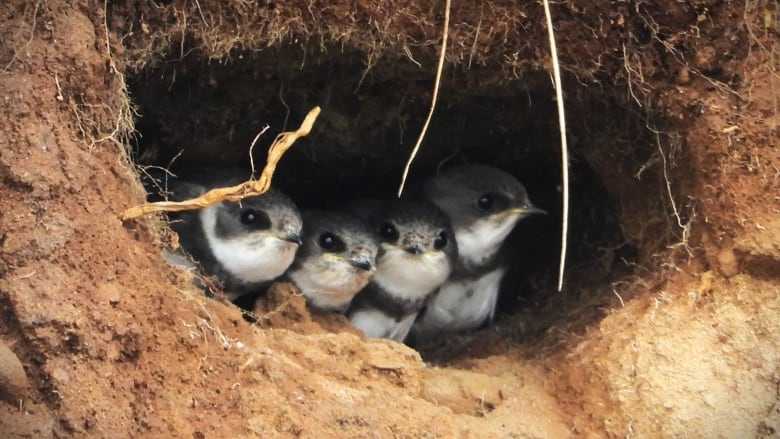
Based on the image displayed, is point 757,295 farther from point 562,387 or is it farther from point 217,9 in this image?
point 217,9

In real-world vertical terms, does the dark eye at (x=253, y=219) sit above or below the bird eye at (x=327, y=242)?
above

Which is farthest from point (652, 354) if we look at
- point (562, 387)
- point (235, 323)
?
point (235, 323)

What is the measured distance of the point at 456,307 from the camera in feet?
18.2

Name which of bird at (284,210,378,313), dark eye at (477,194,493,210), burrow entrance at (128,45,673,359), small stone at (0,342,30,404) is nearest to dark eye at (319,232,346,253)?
bird at (284,210,378,313)

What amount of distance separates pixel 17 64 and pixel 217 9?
81 cm

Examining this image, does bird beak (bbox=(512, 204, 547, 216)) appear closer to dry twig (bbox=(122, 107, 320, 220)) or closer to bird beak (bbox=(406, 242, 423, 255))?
bird beak (bbox=(406, 242, 423, 255))

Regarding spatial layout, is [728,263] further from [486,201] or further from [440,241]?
[486,201]

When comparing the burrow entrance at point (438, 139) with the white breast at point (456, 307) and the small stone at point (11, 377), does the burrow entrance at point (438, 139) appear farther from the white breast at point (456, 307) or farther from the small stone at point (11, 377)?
the small stone at point (11, 377)

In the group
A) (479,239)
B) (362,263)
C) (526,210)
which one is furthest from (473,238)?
(362,263)

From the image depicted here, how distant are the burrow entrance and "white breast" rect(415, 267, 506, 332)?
162mm

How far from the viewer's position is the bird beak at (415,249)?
5129 mm

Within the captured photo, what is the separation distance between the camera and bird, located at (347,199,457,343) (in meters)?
5.17

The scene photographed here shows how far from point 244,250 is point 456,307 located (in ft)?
4.45

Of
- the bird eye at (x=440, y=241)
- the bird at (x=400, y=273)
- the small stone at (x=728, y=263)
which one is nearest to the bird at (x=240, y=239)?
the bird at (x=400, y=273)
